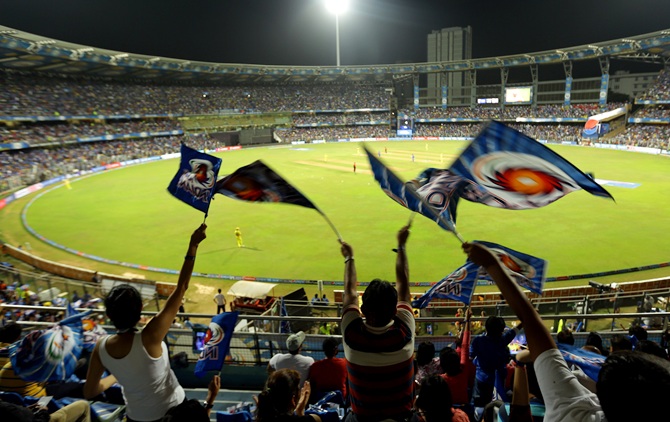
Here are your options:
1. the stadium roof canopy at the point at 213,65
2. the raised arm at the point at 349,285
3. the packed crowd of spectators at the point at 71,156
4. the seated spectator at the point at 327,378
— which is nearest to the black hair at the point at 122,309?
the raised arm at the point at 349,285

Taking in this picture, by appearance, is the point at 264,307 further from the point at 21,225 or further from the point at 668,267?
the point at 21,225

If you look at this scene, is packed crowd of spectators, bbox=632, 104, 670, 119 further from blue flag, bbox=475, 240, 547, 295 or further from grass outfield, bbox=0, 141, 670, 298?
blue flag, bbox=475, 240, 547, 295

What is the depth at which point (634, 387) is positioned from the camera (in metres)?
1.54

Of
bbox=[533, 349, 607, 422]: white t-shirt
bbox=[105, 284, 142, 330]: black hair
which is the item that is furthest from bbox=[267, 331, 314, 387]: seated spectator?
bbox=[533, 349, 607, 422]: white t-shirt

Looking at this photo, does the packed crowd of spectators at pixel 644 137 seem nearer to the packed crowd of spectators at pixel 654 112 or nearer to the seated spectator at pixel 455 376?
the packed crowd of spectators at pixel 654 112

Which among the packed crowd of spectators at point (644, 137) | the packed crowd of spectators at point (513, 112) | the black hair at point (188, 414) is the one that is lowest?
the black hair at point (188, 414)

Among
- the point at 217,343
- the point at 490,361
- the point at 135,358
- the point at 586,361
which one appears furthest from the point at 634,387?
the point at 217,343

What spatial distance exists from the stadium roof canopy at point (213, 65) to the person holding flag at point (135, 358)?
176 ft

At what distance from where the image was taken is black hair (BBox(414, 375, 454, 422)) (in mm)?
2637

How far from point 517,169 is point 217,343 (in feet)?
12.8

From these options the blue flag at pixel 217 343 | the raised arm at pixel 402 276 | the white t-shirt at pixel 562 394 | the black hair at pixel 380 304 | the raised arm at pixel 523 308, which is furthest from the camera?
the blue flag at pixel 217 343

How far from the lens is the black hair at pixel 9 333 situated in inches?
203

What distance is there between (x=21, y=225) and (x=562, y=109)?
254ft

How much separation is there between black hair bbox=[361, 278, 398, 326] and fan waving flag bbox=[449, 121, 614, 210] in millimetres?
2148
